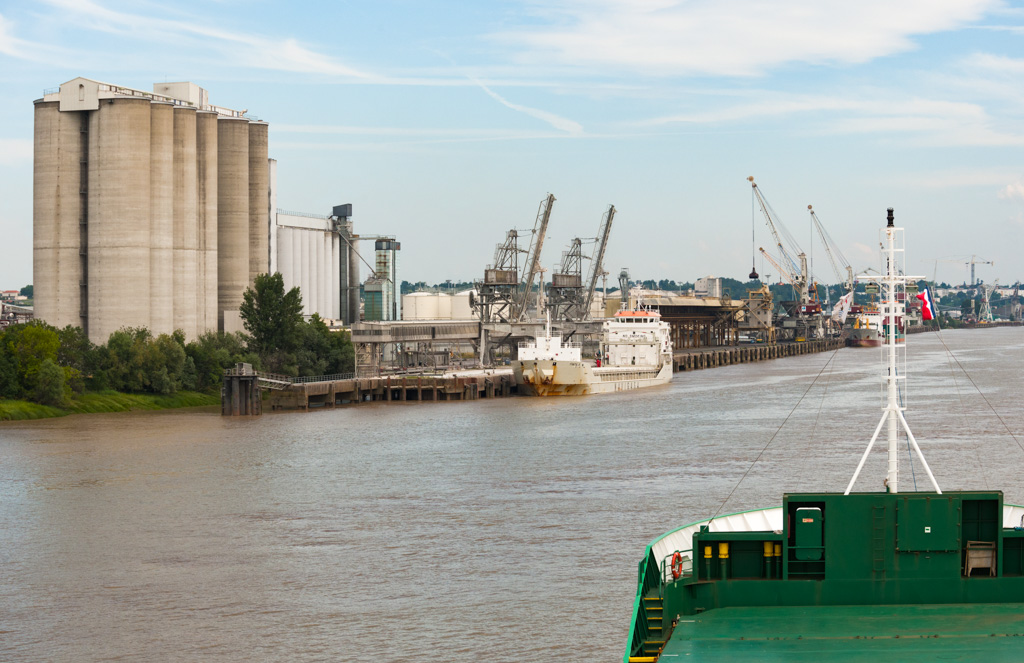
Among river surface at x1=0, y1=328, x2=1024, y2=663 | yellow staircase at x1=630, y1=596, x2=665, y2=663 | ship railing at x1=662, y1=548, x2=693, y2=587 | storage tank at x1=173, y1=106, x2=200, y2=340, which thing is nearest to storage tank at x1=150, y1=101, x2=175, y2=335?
storage tank at x1=173, y1=106, x2=200, y2=340

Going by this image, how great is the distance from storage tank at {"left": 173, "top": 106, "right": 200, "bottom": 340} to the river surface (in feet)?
49.3

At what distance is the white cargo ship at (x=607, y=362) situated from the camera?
78375mm

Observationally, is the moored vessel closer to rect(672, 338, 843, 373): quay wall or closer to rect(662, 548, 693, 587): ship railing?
rect(662, 548, 693, 587): ship railing

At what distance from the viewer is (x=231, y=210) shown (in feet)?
273

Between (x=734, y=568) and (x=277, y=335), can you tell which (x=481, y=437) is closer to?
(x=277, y=335)

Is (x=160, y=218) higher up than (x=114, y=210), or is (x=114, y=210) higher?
(x=114, y=210)

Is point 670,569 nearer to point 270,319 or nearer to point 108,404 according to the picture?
point 108,404

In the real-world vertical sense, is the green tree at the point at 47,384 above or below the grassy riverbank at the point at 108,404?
above

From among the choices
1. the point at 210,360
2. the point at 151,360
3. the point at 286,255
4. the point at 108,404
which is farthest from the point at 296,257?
the point at 108,404

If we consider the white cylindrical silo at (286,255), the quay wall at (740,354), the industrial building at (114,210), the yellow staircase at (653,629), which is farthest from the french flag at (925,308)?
the quay wall at (740,354)

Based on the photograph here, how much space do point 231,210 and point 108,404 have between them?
25.5m

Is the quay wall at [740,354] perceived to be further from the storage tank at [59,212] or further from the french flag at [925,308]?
the french flag at [925,308]

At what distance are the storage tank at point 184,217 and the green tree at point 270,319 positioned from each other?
166 inches

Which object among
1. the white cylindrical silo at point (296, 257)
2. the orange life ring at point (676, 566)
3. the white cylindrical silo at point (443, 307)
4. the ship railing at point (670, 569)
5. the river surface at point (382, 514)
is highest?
the white cylindrical silo at point (296, 257)
